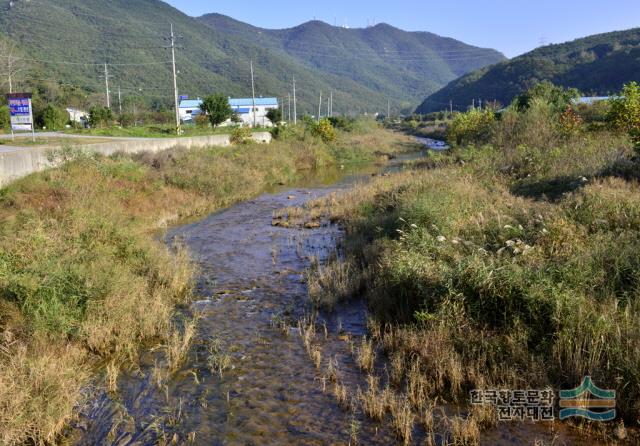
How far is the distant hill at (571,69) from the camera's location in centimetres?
9719

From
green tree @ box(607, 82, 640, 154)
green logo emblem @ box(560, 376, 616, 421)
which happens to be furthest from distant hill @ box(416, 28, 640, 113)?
green logo emblem @ box(560, 376, 616, 421)

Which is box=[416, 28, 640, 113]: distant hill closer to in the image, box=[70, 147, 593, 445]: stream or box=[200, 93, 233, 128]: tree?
box=[200, 93, 233, 128]: tree

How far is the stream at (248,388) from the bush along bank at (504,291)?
66 centimetres

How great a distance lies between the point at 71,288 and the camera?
8.83 metres

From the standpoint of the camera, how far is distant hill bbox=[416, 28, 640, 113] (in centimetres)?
9719

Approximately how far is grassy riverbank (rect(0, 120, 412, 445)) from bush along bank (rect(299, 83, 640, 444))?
3751mm

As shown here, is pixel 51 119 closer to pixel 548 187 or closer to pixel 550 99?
pixel 548 187

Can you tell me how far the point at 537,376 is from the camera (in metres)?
6.41

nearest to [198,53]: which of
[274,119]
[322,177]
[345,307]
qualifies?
[274,119]

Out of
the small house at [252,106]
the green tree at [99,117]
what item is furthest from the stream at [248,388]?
the small house at [252,106]

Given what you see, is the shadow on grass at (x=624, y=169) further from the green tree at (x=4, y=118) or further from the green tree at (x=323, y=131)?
the green tree at (x=323, y=131)

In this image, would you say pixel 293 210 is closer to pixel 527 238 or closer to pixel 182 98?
pixel 527 238

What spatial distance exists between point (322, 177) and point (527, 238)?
91.8 ft

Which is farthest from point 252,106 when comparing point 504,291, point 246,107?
point 504,291
